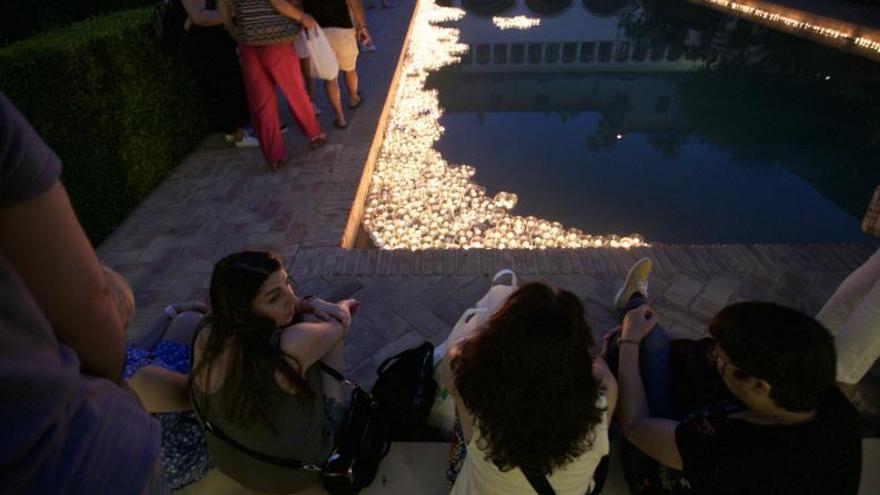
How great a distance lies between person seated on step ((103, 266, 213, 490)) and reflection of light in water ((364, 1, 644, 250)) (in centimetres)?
204

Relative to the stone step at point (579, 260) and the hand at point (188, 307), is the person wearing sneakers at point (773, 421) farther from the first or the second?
the hand at point (188, 307)

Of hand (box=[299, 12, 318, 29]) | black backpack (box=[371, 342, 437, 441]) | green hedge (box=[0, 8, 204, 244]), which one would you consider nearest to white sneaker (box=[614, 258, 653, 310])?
black backpack (box=[371, 342, 437, 441])

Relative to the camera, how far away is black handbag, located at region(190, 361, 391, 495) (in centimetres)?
174

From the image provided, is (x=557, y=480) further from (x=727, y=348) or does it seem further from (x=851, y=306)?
(x=851, y=306)

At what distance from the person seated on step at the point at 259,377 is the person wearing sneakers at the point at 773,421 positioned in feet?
3.89

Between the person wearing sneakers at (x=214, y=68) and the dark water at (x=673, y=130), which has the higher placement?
the person wearing sneakers at (x=214, y=68)

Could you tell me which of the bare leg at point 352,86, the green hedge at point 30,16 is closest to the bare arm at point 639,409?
the bare leg at point 352,86

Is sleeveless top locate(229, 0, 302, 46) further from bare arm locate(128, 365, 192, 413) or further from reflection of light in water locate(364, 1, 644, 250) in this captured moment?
bare arm locate(128, 365, 192, 413)

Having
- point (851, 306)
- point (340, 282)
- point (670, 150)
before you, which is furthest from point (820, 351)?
point (670, 150)

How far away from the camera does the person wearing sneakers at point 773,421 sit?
1231 millimetres

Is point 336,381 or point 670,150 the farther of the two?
point 670,150

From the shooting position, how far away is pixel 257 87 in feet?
13.1

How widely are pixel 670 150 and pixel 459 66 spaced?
3.96m

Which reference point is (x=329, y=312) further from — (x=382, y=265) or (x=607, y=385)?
(x=382, y=265)
